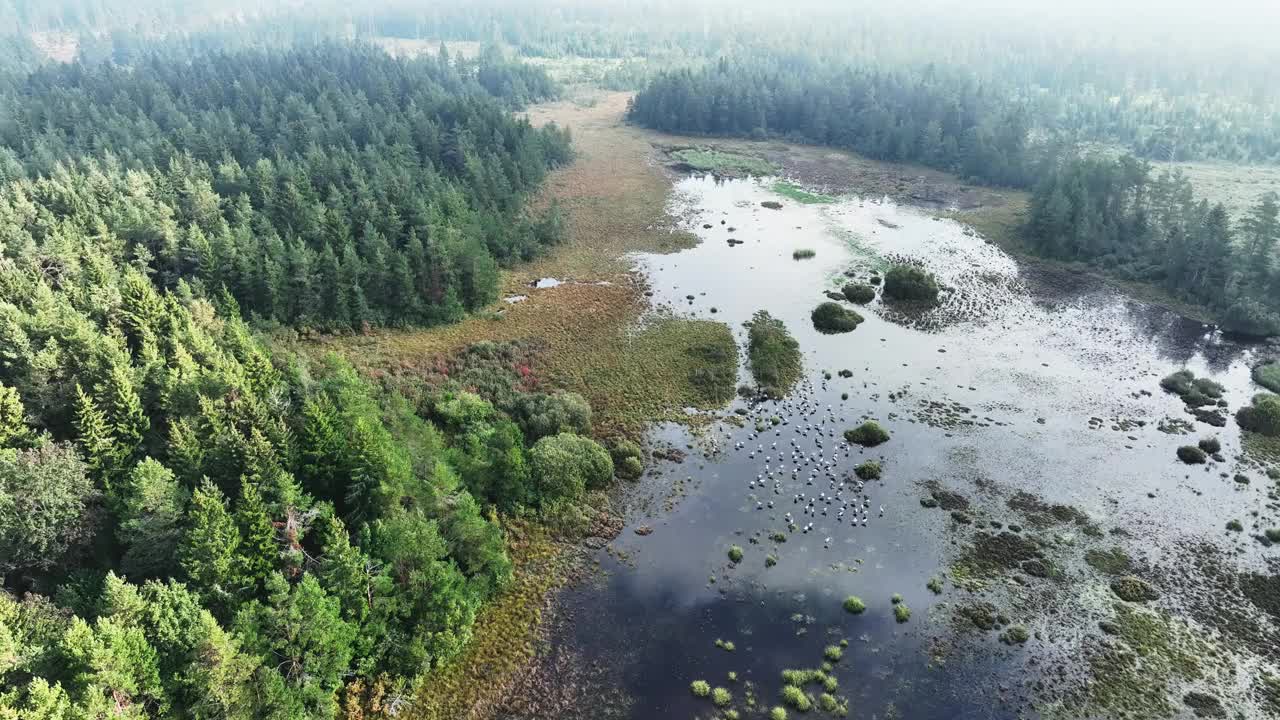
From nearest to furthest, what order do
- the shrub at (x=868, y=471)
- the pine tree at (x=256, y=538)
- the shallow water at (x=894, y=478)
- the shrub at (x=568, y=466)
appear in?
the pine tree at (x=256, y=538) < the shallow water at (x=894, y=478) < the shrub at (x=568, y=466) < the shrub at (x=868, y=471)

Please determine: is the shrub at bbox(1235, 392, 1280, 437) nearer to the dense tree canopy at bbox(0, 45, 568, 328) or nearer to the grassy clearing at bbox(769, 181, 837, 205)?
the grassy clearing at bbox(769, 181, 837, 205)

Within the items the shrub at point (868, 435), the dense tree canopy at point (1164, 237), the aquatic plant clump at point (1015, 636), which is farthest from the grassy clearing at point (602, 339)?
the dense tree canopy at point (1164, 237)

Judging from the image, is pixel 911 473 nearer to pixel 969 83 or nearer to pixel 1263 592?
pixel 1263 592

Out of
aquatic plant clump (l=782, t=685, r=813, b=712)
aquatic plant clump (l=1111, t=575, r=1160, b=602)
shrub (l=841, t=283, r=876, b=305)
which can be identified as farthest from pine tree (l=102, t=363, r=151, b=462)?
shrub (l=841, t=283, r=876, b=305)

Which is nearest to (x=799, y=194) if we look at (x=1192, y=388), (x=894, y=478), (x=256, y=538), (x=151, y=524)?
→ (x=1192, y=388)

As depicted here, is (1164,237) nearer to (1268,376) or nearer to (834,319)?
(1268,376)

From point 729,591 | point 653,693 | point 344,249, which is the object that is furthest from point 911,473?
point 344,249

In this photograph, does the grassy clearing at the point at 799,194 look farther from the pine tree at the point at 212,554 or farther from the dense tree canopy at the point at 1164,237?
the pine tree at the point at 212,554
